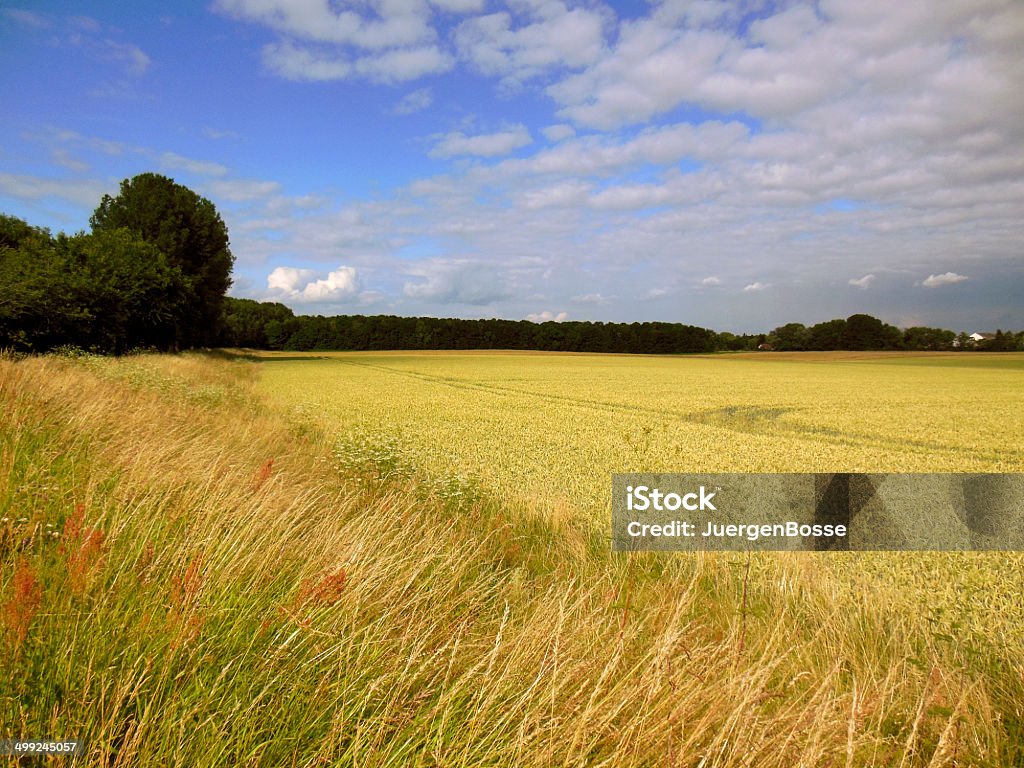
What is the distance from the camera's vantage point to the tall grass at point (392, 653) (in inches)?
76.6

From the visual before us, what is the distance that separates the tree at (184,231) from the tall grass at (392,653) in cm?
4399

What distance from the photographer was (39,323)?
26.9 meters

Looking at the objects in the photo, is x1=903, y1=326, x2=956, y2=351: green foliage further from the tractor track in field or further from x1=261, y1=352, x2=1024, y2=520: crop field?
the tractor track in field

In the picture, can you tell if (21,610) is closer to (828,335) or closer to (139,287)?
(139,287)

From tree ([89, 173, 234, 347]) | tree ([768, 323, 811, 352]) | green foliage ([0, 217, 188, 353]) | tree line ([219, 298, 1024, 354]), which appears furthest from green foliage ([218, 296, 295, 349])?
tree ([768, 323, 811, 352])

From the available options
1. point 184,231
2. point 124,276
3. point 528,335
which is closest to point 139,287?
point 124,276

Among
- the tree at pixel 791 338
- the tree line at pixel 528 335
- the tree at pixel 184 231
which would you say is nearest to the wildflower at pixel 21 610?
the tree at pixel 184 231

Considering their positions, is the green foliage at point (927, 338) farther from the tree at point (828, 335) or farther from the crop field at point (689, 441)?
the crop field at point (689, 441)

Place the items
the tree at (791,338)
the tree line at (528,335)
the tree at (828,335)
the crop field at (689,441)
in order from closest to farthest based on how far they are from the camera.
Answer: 1. the crop field at (689,441)
2. the tree line at (528,335)
3. the tree at (828,335)
4. the tree at (791,338)

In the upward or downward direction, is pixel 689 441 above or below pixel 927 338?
below

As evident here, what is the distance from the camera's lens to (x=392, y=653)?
101 inches

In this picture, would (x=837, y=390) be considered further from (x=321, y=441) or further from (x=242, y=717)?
(x=242, y=717)

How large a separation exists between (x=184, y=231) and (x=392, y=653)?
5267 cm

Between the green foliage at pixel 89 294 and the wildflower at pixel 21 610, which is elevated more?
the green foliage at pixel 89 294
